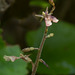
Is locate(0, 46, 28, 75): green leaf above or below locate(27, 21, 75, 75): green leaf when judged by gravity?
above

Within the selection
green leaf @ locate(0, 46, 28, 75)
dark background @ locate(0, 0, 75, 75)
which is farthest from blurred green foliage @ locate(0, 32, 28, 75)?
dark background @ locate(0, 0, 75, 75)

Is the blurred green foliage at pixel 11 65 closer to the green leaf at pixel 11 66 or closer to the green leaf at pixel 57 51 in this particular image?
the green leaf at pixel 11 66

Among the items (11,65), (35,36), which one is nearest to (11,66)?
(11,65)

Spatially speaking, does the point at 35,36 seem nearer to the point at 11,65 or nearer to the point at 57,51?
the point at 57,51

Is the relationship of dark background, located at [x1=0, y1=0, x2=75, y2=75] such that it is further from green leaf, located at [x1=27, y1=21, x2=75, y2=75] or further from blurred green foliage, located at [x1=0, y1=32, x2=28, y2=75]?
blurred green foliage, located at [x1=0, y1=32, x2=28, y2=75]

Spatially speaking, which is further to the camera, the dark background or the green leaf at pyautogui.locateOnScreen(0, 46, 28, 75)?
the dark background

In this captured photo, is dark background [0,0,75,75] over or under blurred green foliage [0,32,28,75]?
under

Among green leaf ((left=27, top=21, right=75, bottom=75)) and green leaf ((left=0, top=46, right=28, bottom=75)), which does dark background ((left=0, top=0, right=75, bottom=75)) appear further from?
green leaf ((left=0, top=46, right=28, bottom=75))

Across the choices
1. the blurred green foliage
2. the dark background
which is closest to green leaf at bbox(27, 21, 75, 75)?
the dark background

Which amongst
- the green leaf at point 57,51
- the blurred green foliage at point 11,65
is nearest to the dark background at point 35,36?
the green leaf at point 57,51

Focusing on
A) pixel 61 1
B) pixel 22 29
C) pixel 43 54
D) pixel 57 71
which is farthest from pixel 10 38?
pixel 61 1
